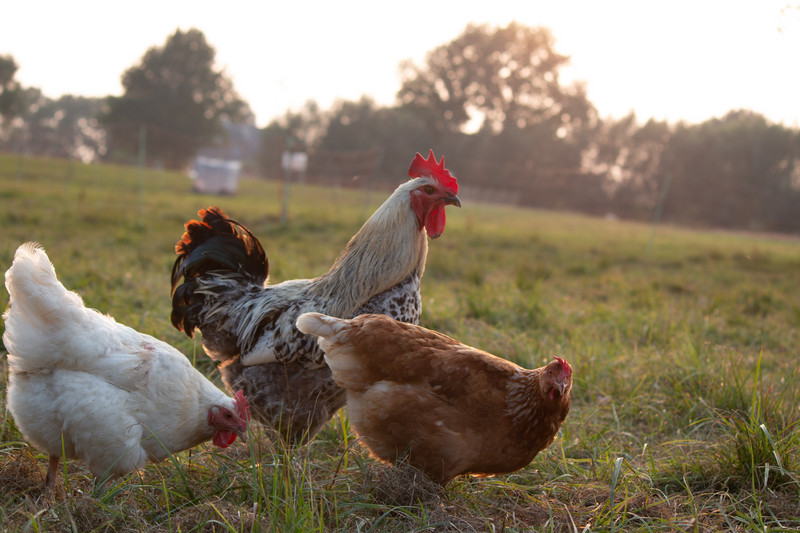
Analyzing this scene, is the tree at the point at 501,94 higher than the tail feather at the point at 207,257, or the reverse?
the tree at the point at 501,94

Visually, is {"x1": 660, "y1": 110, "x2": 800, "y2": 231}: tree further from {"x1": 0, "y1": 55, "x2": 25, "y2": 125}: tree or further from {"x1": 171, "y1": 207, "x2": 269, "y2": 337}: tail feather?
{"x1": 0, "y1": 55, "x2": 25, "y2": 125}: tree

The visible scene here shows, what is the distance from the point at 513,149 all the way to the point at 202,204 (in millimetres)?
31427

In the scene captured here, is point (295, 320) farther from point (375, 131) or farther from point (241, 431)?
point (375, 131)

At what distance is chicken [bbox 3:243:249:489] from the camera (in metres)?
2.35

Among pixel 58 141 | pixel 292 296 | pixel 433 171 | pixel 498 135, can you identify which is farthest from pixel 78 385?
pixel 498 135

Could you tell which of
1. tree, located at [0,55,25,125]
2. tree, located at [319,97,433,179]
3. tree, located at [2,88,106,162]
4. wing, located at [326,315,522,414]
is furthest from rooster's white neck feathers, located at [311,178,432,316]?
tree, located at [0,55,25,125]

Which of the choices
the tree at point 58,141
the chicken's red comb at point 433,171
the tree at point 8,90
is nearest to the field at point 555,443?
the chicken's red comb at point 433,171

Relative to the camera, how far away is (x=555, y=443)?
10.5 feet

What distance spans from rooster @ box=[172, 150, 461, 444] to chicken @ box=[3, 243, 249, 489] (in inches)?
28.3

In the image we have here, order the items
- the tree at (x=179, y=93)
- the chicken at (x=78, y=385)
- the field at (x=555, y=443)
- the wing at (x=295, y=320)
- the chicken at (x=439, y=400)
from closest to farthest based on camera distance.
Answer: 1. the field at (x=555, y=443)
2. the chicken at (x=78, y=385)
3. the chicken at (x=439, y=400)
4. the wing at (x=295, y=320)
5. the tree at (x=179, y=93)

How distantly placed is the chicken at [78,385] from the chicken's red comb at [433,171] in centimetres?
196

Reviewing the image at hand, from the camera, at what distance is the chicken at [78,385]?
235 centimetres

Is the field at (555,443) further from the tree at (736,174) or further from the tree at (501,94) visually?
the tree at (501,94)

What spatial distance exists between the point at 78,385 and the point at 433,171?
92.2 inches
